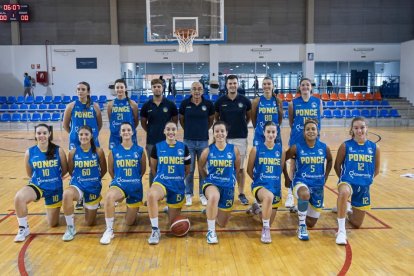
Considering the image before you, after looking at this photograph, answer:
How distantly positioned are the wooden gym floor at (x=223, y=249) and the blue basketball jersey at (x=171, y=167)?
0.55 m

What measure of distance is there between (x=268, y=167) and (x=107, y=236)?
73.7 inches

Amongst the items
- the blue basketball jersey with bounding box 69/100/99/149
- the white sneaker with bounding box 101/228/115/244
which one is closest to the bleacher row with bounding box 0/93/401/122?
the blue basketball jersey with bounding box 69/100/99/149

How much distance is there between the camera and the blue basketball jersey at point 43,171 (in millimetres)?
4492

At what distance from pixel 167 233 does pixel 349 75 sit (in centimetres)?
1827

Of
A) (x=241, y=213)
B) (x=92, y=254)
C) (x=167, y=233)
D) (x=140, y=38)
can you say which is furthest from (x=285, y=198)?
(x=140, y=38)

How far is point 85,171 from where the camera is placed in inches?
179

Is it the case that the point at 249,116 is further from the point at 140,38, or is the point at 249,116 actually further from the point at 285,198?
the point at 140,38

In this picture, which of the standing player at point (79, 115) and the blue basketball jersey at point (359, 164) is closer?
the blue basketball jersey at point (359, 164)

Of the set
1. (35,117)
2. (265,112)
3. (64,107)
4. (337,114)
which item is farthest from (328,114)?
(265,112)

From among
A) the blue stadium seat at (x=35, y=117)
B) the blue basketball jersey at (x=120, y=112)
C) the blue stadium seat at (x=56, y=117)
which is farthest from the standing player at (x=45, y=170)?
the blue stadium seat at (x=35, y=117)

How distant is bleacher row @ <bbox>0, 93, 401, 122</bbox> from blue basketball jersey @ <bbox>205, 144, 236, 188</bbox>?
487 inches

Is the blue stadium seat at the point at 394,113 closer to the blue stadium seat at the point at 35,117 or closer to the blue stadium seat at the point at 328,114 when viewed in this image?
the blue stadium seat at the point at 328,114

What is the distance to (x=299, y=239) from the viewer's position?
167 inches

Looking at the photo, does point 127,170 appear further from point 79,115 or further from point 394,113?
point 394,113
